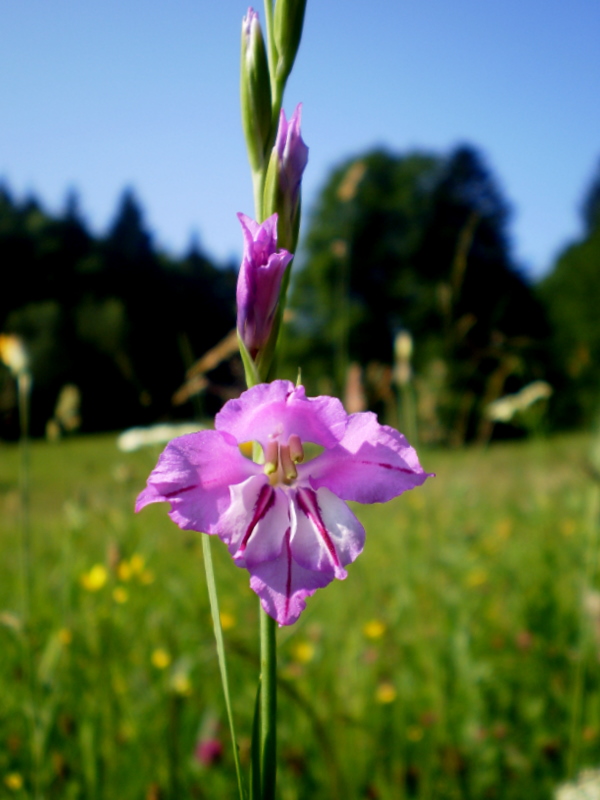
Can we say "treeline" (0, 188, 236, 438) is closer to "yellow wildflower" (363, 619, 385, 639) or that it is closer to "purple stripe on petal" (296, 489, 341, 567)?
"yellow wildflower" (363, 619, 385, 639)

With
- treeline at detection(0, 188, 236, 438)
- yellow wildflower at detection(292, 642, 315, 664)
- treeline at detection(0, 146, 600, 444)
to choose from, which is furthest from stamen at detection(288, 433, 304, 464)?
treeline at detection(0, 188, 236, 438)

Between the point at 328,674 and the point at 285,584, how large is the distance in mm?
2049

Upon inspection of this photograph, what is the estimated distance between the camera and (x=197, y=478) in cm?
78

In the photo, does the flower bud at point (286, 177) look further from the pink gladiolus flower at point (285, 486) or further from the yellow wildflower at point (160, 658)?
the yellow wildflower at point (160, 658)

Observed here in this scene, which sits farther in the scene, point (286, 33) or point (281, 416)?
point (286, 33)

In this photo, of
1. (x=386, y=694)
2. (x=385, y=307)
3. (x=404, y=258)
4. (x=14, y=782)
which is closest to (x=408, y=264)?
(x=404, y=258)

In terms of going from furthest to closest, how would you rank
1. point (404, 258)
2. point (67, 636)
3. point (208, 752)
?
point (404, 258)
point (67, 636)
point (208, 752)

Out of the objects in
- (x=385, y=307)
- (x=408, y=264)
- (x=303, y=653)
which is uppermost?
(x=408, y=264)

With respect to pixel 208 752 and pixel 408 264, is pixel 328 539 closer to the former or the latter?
pixel 208 752

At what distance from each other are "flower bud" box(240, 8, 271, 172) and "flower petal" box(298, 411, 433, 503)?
1.32 ft

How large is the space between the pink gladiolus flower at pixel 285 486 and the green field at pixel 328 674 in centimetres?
54

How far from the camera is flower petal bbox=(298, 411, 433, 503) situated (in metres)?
0.78

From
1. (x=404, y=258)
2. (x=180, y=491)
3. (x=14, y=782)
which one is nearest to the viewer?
(x=180, y=491)

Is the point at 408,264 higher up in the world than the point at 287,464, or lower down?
higher up
